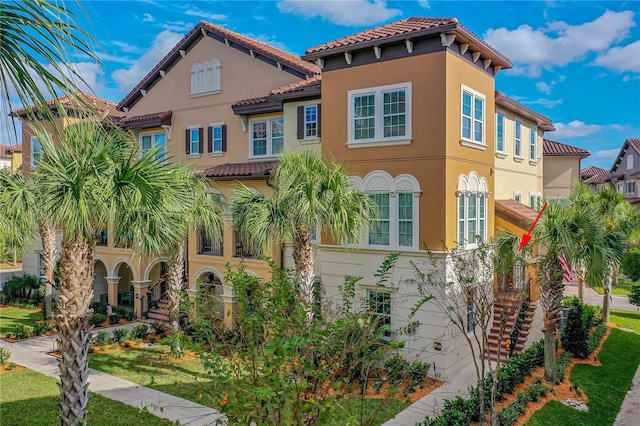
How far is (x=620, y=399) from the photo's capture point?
1494 centimetres

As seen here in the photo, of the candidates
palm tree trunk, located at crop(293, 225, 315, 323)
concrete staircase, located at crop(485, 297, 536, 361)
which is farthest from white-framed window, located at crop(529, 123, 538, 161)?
palm tree trunk, located at crop(293, 225, 315, 323)

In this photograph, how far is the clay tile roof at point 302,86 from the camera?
19.7 m

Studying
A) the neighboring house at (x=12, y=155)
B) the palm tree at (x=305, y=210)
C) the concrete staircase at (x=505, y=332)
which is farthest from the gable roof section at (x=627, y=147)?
the neighboring house at (x=12, y=155)

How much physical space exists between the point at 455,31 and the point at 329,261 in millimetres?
9538

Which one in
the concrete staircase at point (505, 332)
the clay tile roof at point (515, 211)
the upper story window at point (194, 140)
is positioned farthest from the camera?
the upper story window at point (194, 140)

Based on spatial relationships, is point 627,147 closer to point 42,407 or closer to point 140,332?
point 140,332

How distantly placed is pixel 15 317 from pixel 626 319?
1354 inches

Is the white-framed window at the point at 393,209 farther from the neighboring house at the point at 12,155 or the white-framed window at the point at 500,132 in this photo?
the neighboring house at the point at 12,155

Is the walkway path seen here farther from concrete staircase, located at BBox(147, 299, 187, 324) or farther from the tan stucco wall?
the tan stucco wall

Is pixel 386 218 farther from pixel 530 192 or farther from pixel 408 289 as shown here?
pixel 530 192

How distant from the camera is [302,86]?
20328 millimetres

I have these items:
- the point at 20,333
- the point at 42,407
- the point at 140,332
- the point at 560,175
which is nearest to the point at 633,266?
the point at 560,175

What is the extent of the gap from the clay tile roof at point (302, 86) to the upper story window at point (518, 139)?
422 inches

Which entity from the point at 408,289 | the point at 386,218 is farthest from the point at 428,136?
the point at 408,289
